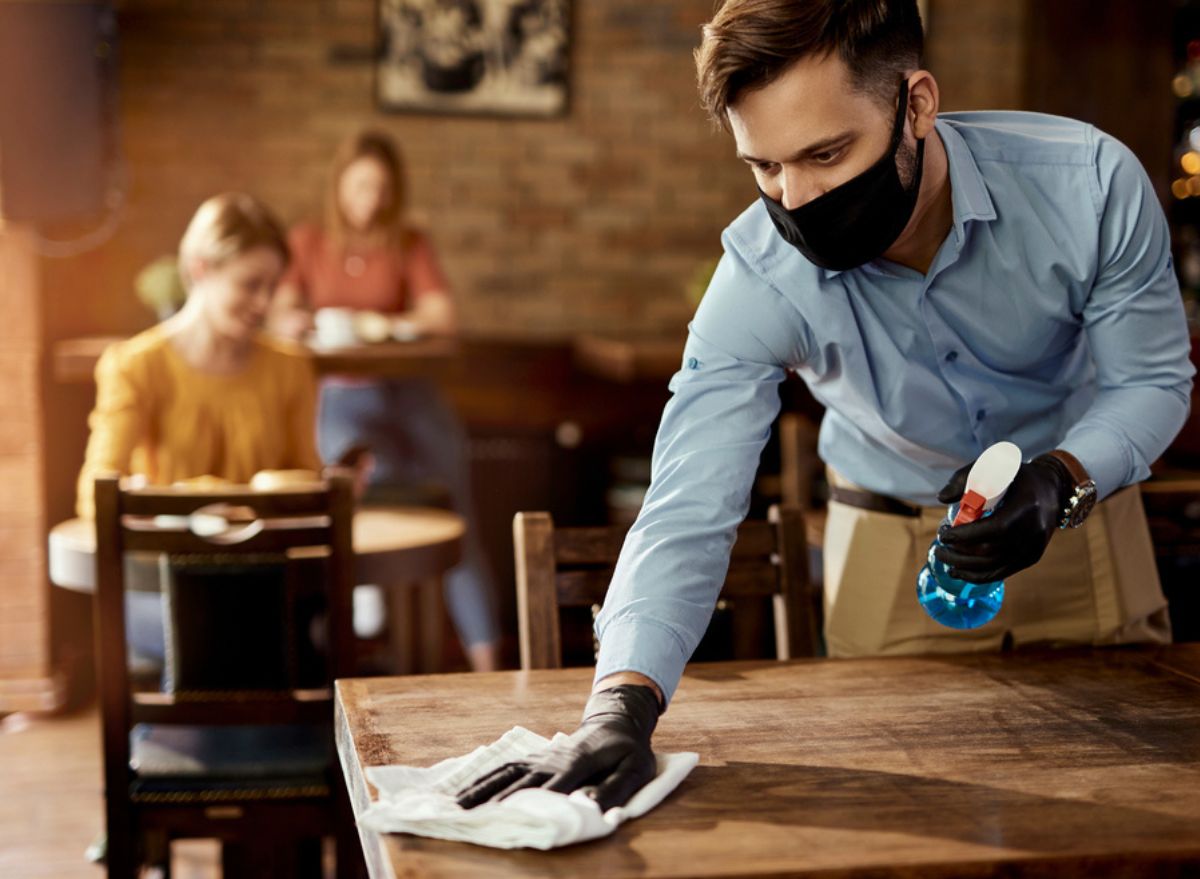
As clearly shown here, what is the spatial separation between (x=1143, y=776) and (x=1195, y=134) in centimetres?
455

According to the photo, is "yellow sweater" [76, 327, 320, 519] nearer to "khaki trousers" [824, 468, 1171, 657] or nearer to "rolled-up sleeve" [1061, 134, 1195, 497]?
"khaki trousers" [824, 468, 1171, 657]

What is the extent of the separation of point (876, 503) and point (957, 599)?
0.29 metres

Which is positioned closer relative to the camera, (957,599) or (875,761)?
(875,761)

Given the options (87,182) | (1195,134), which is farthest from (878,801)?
(1195,134)

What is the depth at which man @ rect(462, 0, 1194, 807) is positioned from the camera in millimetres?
1387

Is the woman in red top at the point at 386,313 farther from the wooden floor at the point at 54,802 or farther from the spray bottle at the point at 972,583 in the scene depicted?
the spray bottle at the point at 972,583

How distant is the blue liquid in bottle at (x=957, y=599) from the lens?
1.55 m

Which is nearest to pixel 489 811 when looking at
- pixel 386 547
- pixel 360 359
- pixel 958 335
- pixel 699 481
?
pixel 699 481

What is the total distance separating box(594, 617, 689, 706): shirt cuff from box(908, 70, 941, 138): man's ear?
2.01 ft

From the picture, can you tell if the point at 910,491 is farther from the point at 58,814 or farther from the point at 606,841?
the point at 58,814

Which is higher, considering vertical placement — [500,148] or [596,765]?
[500,148]

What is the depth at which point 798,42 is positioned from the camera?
137 centimetres

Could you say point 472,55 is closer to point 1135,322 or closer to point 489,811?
point 1135,322

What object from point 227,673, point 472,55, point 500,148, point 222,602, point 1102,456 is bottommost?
point 227,673
